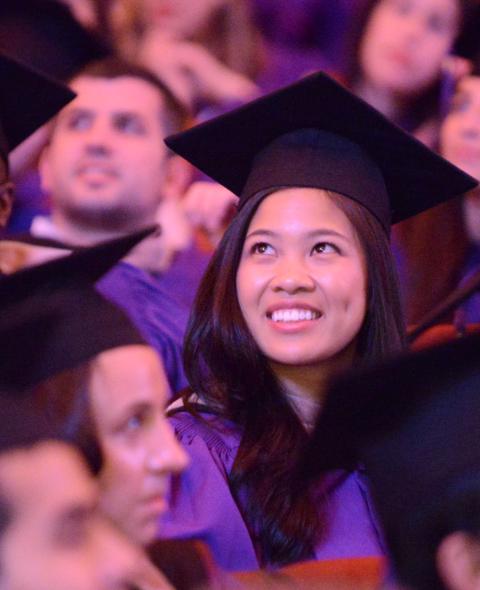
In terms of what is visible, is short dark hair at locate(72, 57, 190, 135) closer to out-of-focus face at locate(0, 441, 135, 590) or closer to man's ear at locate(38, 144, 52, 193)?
man's ear at locate(38, 144, 52, 193)

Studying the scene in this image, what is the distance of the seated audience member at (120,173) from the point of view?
355cm

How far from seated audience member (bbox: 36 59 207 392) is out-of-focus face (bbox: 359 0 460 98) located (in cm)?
75

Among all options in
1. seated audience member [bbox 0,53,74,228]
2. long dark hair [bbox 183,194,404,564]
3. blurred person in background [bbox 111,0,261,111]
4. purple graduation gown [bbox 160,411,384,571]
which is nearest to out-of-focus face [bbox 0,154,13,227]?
seated audience member [bbox 0,53,74,228]

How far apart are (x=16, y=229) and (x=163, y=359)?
892 mm

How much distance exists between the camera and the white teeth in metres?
2.56

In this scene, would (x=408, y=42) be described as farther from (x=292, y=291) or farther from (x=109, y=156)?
(x=292, y=291)

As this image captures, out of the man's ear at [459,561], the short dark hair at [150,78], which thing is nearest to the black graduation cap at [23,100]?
the short dark hair at [150,78]

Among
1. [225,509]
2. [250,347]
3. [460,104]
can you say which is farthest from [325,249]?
[460,104]

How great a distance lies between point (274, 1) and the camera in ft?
15.9

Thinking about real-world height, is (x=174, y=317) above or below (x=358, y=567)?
below

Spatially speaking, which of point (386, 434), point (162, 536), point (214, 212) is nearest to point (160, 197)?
point (214, 212)

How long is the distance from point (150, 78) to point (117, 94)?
16cm

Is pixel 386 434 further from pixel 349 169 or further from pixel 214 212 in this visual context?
pixel 214 212

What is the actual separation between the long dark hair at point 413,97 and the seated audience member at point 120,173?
0.72m
